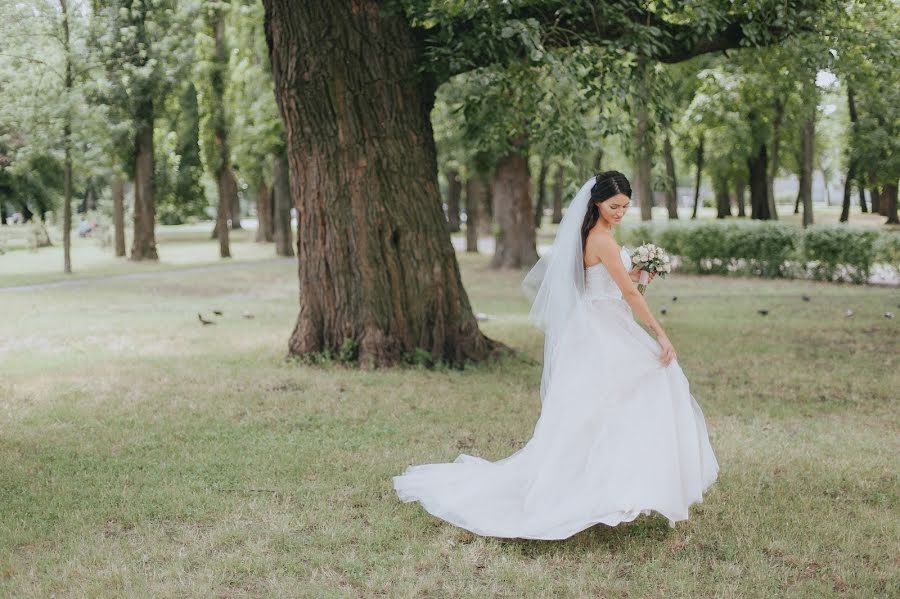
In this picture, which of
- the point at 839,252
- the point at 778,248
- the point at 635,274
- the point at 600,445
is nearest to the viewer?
the point at 600,445

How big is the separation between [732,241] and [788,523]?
18955mm

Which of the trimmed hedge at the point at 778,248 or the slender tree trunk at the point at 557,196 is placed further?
the slender tree trunk at the point at 557,196

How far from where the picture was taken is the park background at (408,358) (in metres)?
5.08

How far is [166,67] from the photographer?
27391 mm

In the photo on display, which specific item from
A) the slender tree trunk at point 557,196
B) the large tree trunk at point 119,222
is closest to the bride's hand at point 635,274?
the large tree trunk at point 119,222

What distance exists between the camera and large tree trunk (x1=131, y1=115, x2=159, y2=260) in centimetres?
2919

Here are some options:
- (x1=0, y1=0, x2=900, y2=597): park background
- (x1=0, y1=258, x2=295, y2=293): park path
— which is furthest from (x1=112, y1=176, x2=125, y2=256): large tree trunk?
(x1=0, y1=0, x2=900, y2=597): park background

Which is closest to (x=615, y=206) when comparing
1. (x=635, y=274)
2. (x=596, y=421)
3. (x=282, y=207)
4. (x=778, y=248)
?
(x=635, y=274)

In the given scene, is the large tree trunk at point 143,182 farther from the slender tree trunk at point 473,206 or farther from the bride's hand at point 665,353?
the bride's hand at point 665,353

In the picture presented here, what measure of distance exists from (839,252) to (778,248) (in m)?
1.80

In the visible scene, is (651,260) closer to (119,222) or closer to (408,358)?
(408,358)

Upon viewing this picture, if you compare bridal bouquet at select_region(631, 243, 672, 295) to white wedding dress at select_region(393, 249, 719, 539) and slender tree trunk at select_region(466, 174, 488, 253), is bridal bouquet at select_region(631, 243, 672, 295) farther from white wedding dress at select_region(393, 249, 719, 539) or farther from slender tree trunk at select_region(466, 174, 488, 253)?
slender tree trunk at select_region(466, 174, 488, 253)

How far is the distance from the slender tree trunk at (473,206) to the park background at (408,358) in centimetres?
1049

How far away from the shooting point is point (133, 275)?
25.0 meters
